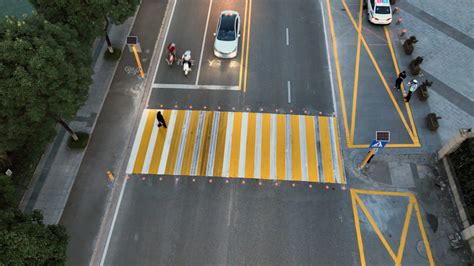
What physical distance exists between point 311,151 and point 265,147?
3.21m

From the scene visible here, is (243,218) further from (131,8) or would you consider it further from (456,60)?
(456,60)

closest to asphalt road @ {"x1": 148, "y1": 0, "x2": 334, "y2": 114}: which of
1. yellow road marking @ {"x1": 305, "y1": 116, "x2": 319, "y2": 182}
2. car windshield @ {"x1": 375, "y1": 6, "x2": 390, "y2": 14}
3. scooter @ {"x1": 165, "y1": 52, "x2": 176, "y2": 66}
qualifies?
scooter @ {"x1": 165, "y1": 52, "x2": 176, "y2": 66}

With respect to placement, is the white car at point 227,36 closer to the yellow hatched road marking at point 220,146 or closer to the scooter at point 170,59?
the scooter at point 170,59

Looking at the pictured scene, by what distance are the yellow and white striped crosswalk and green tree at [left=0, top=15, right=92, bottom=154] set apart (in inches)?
227

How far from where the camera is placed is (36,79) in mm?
16078

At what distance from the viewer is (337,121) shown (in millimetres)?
23250

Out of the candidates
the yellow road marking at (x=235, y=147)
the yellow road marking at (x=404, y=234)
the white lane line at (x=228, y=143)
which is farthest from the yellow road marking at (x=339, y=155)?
the white lane line at (x=228, y=143)

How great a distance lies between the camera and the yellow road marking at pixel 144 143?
70.5ft

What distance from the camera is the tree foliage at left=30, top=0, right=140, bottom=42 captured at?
20.3m

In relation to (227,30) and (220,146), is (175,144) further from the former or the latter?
(227,30)

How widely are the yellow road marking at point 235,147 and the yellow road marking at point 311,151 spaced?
193 inches

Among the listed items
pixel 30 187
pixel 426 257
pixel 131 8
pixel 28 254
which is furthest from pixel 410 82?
pixel 30 187

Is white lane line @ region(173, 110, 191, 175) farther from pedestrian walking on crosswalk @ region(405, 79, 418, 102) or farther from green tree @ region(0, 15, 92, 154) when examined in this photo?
pedestrian walking on crosswalk @ region(405, 79, 418, 102)

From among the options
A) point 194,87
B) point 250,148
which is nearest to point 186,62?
point 194,87
